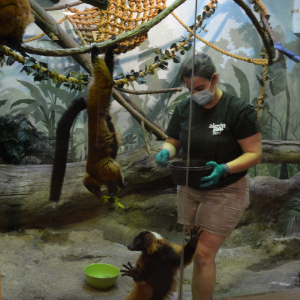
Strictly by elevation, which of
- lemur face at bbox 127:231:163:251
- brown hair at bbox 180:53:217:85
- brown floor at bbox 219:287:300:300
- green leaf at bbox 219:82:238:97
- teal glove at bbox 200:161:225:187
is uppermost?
brown hair at bbox 180:53:217:85

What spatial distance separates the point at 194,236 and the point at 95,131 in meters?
0.72

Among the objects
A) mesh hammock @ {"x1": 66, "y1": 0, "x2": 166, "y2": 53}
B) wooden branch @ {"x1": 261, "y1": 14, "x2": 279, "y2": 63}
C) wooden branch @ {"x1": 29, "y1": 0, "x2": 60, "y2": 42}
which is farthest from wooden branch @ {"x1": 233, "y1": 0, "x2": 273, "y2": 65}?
wooden branch @ {"x1": 29, "y1": 0, "x2": 60, "y2": 42}

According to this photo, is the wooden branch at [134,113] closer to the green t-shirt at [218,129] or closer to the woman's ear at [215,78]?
the green t-shirt at [218,129]

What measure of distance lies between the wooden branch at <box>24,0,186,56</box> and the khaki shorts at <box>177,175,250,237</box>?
2.55 feet

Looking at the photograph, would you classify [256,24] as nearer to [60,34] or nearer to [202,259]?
[60,34]

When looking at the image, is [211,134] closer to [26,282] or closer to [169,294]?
[169,294]

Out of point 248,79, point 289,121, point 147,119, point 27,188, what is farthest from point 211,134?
point 27,188

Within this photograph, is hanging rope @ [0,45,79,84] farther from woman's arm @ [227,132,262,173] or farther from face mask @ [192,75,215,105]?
woman's arm @ [227,132,262,173]

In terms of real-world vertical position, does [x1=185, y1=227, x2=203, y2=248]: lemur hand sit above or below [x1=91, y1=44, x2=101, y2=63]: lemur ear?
below

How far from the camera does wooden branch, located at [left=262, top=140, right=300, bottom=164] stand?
1.77 metres

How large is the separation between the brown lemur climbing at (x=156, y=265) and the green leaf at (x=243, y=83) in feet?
2.40

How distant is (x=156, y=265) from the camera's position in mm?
1557

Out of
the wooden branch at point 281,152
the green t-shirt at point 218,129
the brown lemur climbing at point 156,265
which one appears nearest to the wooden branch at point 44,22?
the green t-shirt at point 218,129

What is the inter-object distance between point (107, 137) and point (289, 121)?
41.9 inches
